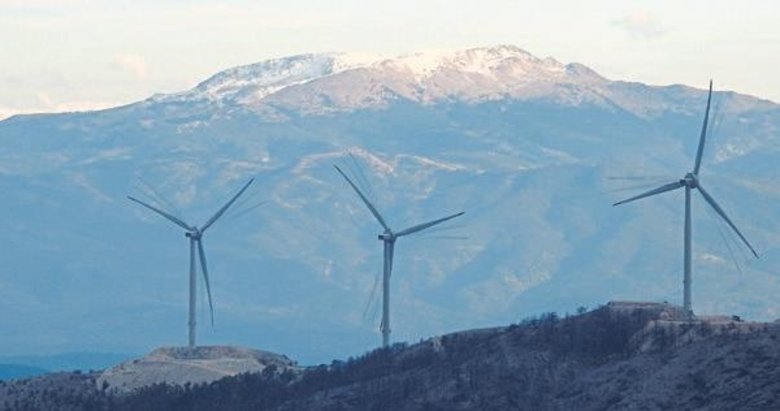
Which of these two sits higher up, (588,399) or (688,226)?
(688,226)

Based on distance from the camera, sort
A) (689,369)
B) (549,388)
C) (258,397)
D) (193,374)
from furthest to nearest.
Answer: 1. (193,374)
2. (258,397)
3. (549,388)
4. (689,369)

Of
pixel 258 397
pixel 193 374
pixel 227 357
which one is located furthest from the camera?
pixel 227 357

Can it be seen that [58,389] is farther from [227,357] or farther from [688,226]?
[688,226]

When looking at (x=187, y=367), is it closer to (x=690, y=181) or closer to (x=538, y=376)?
(x=538, y=376)

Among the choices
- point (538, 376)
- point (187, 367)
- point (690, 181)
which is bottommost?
point (538, 376)

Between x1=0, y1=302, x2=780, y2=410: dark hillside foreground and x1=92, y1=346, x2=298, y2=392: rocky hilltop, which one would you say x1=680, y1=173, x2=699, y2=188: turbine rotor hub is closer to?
x1=0, y1=302, x2=780, y2=410: dark hillside foreground

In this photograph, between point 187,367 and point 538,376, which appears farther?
point 187,367

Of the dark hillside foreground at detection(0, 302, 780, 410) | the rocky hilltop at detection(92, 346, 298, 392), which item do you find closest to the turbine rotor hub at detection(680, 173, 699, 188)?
the dark hillside foreground at detection(0, 302, 780, 410)

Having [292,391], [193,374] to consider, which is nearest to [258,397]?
[292,391]

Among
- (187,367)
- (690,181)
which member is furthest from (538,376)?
(187,367)
